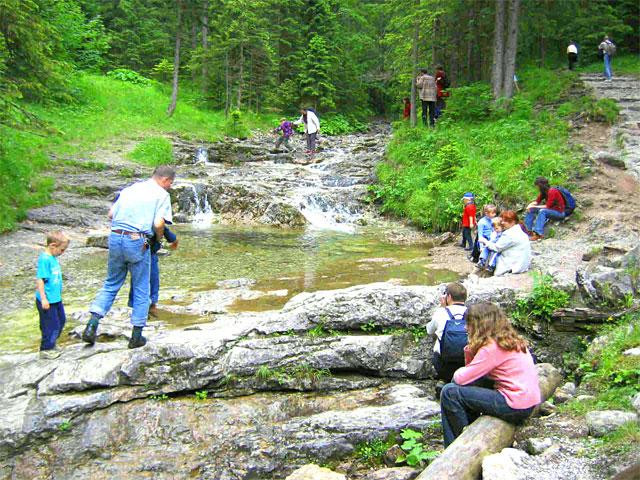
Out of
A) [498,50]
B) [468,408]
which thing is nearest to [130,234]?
[468,408]

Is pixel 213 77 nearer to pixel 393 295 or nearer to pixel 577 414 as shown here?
pixel 393 295

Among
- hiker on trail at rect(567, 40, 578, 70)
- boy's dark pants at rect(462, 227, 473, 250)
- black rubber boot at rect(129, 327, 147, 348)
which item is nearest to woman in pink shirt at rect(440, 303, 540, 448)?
black rubber boot at rect(129, 327, 147, 348)

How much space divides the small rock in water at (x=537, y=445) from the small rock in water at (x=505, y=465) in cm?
17

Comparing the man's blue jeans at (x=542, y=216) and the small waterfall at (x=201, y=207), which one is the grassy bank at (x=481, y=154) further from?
the small waterfall at (x=201, y=207)

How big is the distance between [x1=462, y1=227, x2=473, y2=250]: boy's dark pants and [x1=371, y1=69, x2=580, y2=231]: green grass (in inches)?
71.0

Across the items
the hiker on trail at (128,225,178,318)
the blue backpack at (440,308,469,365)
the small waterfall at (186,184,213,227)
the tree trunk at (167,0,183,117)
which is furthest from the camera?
the tree trunk at (167,0,183,117)

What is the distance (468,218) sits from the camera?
12242 mm

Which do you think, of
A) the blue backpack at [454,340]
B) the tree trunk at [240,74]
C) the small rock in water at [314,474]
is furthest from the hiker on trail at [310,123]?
the small rock in water at [314,474]

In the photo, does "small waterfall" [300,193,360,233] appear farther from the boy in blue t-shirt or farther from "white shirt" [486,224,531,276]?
the boy in blue t-shirt

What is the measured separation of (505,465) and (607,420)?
1.09 m

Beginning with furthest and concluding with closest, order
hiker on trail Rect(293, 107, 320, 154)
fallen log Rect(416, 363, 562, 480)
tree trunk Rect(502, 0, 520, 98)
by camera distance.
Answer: hiker on trail Rect(293, 107, 320, 154)
tree trunk Rect(502, 0, 520, 98)
fallen log Rect(416, 363, 562, 480)

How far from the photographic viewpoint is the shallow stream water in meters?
8.24

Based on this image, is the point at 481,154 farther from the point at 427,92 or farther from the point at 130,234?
the point at 130,234

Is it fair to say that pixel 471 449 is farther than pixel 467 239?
No
